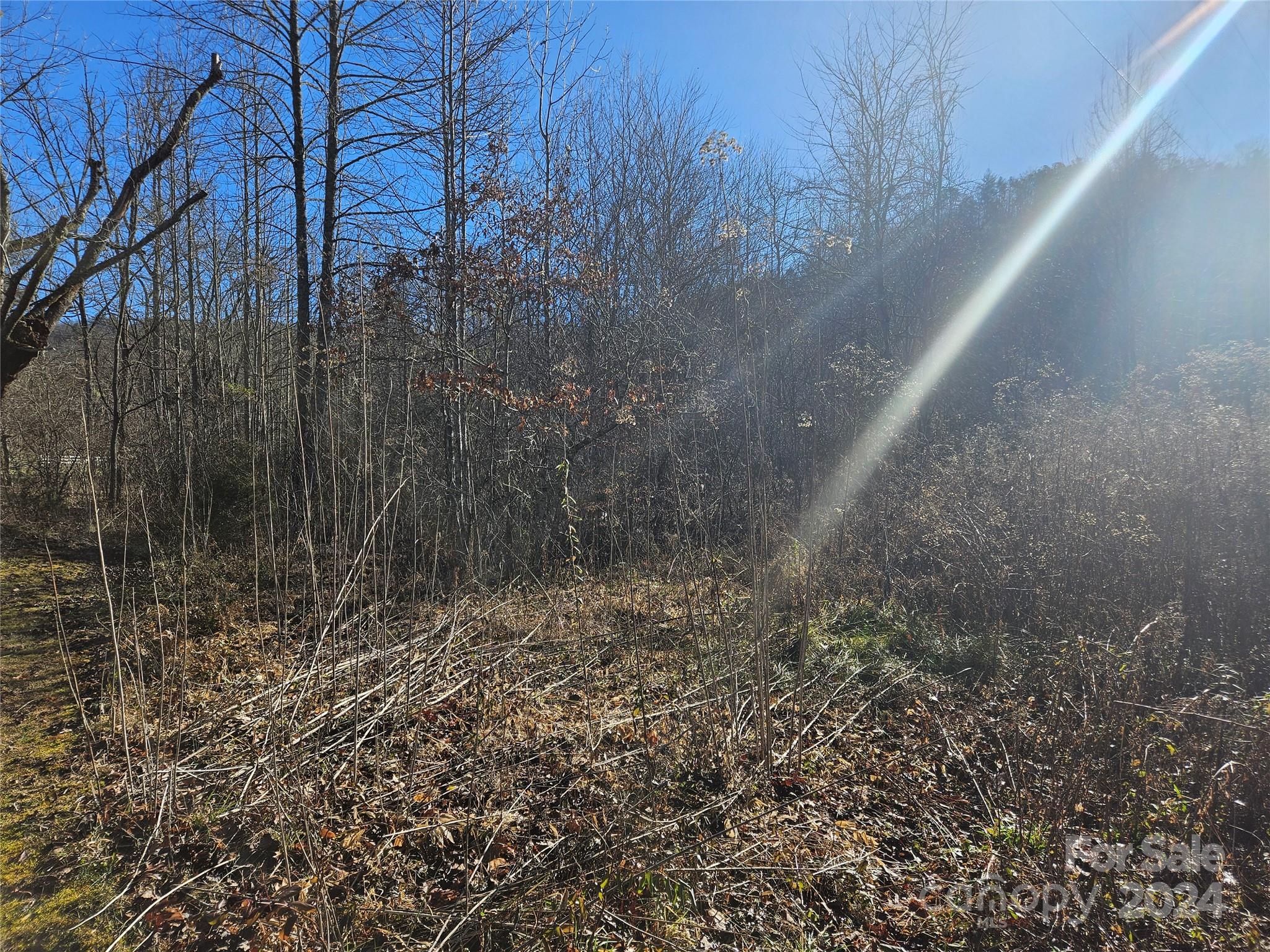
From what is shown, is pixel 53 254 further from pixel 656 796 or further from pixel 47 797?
pixel 656 796

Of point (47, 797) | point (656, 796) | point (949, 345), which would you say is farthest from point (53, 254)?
point (949, 345)

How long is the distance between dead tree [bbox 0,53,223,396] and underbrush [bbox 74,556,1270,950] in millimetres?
1073

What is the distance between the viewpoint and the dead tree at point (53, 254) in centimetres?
177

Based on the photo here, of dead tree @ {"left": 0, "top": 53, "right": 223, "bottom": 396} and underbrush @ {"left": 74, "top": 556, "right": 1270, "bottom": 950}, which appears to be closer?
dead tree @ {"left": 0, "top": 53, "right": 223, "bottom": 396}

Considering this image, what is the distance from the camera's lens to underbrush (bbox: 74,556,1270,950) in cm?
220

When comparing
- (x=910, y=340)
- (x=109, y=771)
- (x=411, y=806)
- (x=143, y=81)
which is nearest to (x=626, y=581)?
(x=411, y=806)

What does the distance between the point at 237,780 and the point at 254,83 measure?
7.23m

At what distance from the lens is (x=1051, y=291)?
13.5m

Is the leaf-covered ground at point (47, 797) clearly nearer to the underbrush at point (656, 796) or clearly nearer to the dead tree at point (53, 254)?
the underbrush at point (656, 796)

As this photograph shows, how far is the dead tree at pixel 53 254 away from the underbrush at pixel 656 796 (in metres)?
1.07

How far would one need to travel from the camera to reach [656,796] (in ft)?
9.16

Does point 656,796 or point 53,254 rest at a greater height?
point 53,254

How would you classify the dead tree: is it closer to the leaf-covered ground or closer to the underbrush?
the leaf-covered ground

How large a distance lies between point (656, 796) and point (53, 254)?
277 cm
